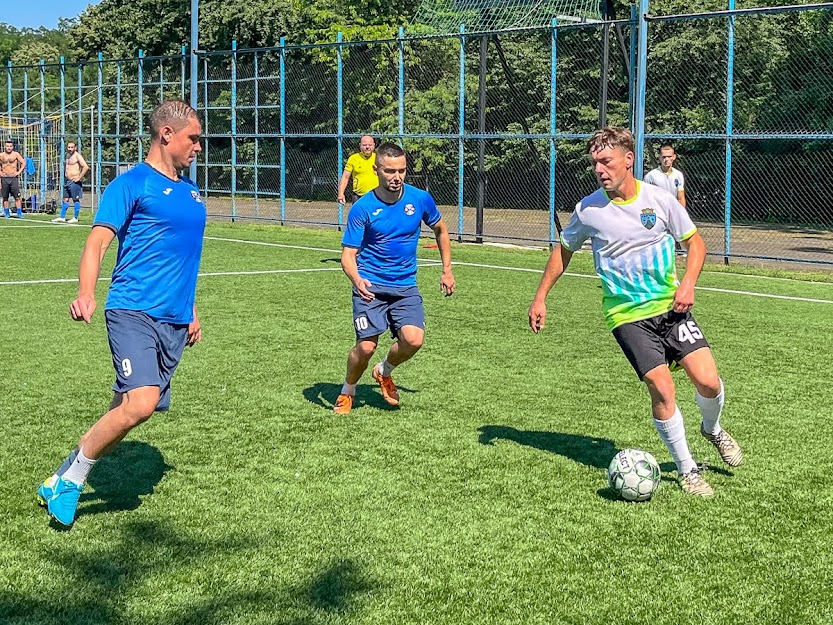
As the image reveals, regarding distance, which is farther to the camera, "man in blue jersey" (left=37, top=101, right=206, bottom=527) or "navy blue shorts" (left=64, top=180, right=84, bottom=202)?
"navy blue shorts" (left=64, top=180, right=84, bottom=202)

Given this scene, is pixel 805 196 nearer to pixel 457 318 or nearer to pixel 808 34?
pixel 808 34

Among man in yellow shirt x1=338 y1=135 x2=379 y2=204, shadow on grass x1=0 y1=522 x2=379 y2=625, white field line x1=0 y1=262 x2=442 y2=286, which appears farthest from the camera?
man in yellow shirt x1=338 y1=135 x2=379 y2=204

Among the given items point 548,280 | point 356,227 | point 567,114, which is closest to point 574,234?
point 548,280

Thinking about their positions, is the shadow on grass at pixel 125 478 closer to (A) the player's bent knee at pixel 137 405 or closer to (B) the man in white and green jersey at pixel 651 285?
(A) the player's bent knee at pixel 137 405

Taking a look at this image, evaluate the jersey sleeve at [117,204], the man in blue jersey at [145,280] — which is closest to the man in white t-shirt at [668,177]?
the man in blue jersey at [145,280]

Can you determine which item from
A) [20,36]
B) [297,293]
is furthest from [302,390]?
[20,36]

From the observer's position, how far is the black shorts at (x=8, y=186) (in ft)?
89.8

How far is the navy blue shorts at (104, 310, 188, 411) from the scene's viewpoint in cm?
504

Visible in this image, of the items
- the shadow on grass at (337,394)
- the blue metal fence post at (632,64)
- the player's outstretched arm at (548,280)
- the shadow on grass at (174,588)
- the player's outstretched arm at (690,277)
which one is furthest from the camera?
the blue metal fence post at (632,64)

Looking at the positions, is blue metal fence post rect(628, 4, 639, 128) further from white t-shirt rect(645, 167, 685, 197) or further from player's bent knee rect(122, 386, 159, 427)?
player's bent knee rect(122, 386, 159, 427)

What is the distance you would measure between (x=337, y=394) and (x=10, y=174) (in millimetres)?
21788

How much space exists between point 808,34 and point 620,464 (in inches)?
1035

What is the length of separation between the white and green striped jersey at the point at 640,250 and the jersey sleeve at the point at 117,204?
2377 millimetres

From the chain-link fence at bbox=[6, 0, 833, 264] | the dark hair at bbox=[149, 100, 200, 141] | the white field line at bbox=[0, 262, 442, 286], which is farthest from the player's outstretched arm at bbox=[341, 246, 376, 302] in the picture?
the chain-link fence at bbox=[6, 0, 833, 264]
